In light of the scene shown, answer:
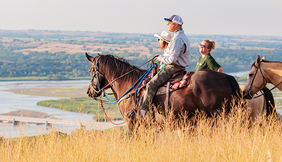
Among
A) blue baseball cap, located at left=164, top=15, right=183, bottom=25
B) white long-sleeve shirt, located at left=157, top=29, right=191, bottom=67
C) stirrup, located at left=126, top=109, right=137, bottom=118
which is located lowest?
stirrup, located at left=126, top=109, right=137, bottom=118

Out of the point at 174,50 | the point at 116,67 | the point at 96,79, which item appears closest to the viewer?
the point at 174,50

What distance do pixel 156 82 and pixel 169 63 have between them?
0.44m

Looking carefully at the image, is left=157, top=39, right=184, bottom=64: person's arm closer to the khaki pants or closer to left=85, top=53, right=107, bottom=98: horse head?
the khaki pants

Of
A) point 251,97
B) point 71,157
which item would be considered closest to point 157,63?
point 251,97

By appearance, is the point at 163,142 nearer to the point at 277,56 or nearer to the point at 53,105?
the point at 53,105

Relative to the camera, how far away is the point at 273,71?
6.22 metres

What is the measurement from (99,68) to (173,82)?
74.6 inches

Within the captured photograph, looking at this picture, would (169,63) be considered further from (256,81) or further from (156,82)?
(256,81)

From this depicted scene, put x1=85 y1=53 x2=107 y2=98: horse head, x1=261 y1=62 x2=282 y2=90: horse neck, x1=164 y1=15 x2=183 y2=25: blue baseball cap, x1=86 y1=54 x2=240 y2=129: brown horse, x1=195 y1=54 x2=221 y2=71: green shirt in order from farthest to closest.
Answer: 1. x1=85 y1=53 x2=107 y2=98: horse head
2. x1=195 y1=54 x2=221 y2=71: green shirt
3. x1=261 y1=62 x2=282 y2=90: horse neck
4. x1=164 y1=15 x2=183 y2=25: blue baseball cap
5. x1=86 y1=54 x2=240 y2=129: brown horse

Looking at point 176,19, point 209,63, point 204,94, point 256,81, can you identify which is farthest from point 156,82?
point 256,81

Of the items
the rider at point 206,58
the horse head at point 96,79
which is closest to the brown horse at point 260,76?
the rider at point 206,58

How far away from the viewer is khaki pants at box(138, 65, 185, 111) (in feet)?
19.4

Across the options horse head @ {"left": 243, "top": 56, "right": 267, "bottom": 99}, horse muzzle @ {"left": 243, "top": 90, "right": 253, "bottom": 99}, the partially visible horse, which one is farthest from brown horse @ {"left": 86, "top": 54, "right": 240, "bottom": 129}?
the partially visible horse

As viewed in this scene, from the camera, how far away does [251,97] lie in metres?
6.22
